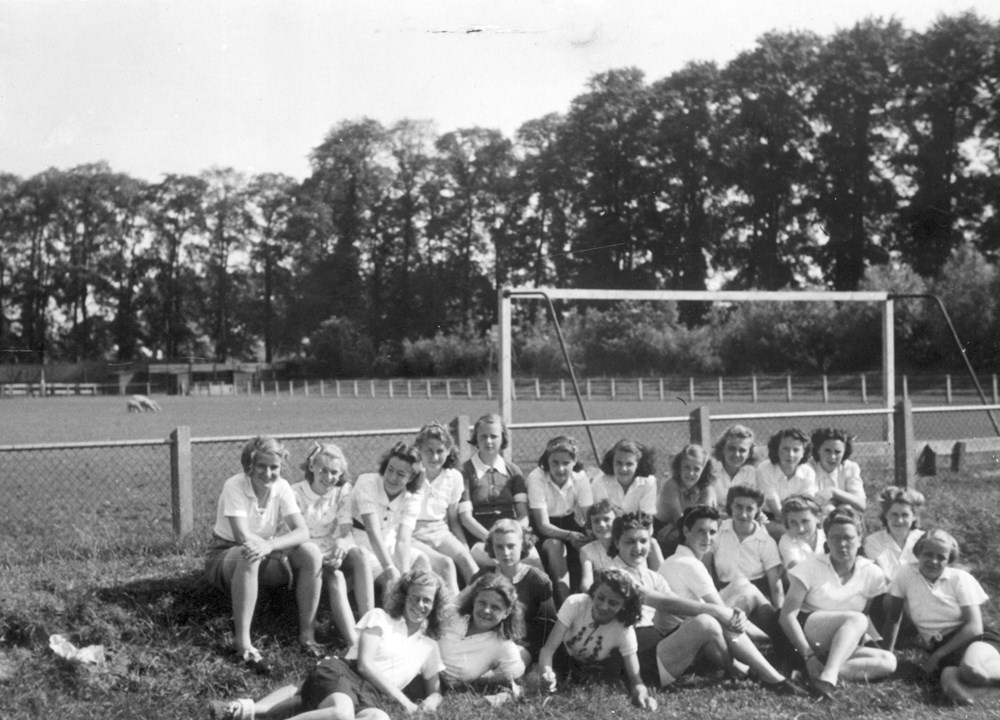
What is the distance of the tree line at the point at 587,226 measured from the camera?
3397 centimetres

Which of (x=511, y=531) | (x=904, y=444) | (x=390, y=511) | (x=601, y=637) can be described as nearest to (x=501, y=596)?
(x=511, y=531)

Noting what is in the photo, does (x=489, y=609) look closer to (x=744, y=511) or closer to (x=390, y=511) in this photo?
(x=390, y=511)

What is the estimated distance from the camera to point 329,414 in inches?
1079

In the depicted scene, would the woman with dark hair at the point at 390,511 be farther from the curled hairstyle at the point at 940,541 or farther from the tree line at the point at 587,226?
the tree line at the point at 587,226

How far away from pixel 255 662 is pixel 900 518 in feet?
11.4

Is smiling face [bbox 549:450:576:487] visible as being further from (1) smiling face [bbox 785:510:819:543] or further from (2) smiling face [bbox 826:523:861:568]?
(2) smiling face [bbox 826:523:861:568]

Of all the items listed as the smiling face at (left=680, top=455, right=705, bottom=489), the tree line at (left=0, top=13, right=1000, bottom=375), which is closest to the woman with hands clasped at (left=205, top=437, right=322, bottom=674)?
the smiling face at (left=680, top=455, right=705, bottom=489)

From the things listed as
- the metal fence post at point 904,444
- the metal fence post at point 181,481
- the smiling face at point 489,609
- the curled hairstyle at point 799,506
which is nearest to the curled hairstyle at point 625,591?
the smiling face at point 489,609

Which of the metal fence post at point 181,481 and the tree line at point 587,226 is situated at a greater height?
the tree line at point 587,226

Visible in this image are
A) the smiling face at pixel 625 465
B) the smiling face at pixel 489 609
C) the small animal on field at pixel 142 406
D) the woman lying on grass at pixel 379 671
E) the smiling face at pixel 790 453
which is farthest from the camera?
the small animal on field at pixel 142 406

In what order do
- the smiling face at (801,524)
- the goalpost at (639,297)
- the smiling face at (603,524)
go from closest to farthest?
the smiling face at (603,524) → the smiling face at (801,524) → the goalpost at (639,297)

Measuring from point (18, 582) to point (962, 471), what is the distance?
27.8 ft

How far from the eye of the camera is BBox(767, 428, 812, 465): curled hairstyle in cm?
613

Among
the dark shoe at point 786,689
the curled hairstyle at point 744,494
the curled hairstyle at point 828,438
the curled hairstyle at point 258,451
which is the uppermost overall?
the curled hairstyle at point 258,451
